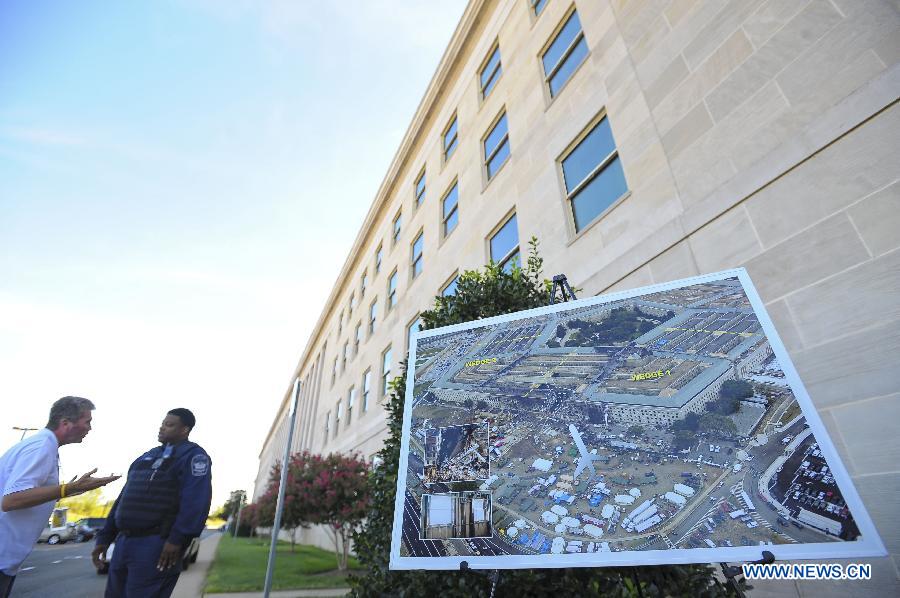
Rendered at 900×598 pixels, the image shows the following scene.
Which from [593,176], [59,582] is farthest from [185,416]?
[59,582]

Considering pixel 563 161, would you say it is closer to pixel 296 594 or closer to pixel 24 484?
pixel 24 484

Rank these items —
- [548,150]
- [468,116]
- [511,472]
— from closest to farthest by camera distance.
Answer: [511,472] < [548,150] < [468,116]

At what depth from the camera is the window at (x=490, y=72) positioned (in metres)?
13.5

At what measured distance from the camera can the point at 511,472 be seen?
Answer: 2863 millimetres

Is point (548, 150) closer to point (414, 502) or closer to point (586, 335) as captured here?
point (586, 335)

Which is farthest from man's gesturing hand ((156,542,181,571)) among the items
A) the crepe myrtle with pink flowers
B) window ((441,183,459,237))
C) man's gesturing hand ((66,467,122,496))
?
window ((441,183,459,237))

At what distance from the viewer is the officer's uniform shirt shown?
11.3 ft

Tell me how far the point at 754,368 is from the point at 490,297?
2.74m

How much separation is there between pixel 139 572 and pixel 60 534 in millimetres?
37974

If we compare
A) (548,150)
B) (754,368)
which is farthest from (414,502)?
(548,150)

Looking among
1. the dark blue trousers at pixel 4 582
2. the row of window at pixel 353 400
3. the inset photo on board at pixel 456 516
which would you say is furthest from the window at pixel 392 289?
the inset photo on board at pixel 456 516

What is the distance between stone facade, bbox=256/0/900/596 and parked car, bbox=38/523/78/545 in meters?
37.5

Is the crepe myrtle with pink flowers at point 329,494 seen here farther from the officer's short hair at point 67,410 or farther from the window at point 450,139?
the window at point 450,139

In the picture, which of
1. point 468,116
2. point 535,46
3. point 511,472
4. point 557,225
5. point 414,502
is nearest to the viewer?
point 511,472
